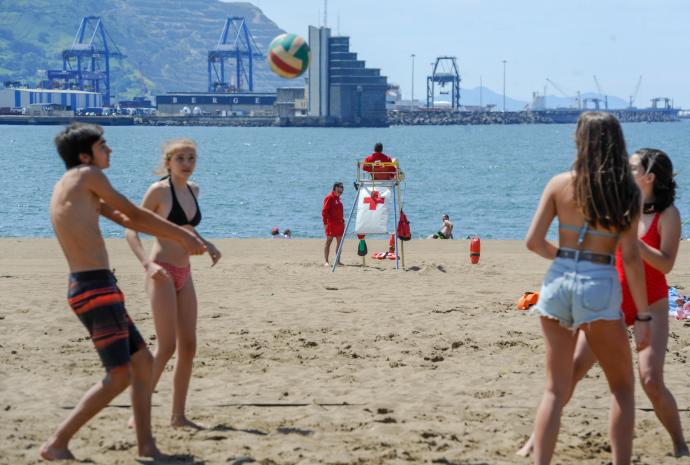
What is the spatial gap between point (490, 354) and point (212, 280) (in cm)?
541

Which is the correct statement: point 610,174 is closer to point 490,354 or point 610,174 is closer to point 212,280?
point 490,354

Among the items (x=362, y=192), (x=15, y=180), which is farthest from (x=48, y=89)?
(x=362, y=192)

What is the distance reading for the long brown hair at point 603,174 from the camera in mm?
4133

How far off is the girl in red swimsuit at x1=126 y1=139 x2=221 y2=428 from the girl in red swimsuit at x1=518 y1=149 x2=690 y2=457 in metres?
1.95

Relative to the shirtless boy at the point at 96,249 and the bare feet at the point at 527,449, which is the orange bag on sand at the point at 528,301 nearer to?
the bare feet at the point at 527,449

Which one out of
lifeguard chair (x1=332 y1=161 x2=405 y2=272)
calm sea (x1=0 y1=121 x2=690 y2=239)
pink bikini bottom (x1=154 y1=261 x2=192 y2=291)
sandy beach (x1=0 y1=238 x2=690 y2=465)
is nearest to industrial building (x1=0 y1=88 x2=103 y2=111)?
calm sea (x1=0 y1=121 x2=690 y2=239)

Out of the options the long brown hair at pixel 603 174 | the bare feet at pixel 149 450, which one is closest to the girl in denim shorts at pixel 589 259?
the long brown hair at pixel 603 174

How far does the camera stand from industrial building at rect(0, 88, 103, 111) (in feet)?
619

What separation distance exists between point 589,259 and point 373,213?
9980 mm

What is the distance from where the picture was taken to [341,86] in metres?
154

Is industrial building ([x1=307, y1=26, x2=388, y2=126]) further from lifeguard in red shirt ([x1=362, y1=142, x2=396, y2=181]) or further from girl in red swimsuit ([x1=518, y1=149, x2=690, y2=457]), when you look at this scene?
girl in red swimsuit ([x1=518, y1=149, x2=690, y2=457])

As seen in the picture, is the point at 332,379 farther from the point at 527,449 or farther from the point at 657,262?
the point at 657,262

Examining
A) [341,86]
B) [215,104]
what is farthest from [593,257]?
[215,104]

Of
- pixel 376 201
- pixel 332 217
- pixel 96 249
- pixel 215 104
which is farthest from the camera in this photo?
pixel 215 104
